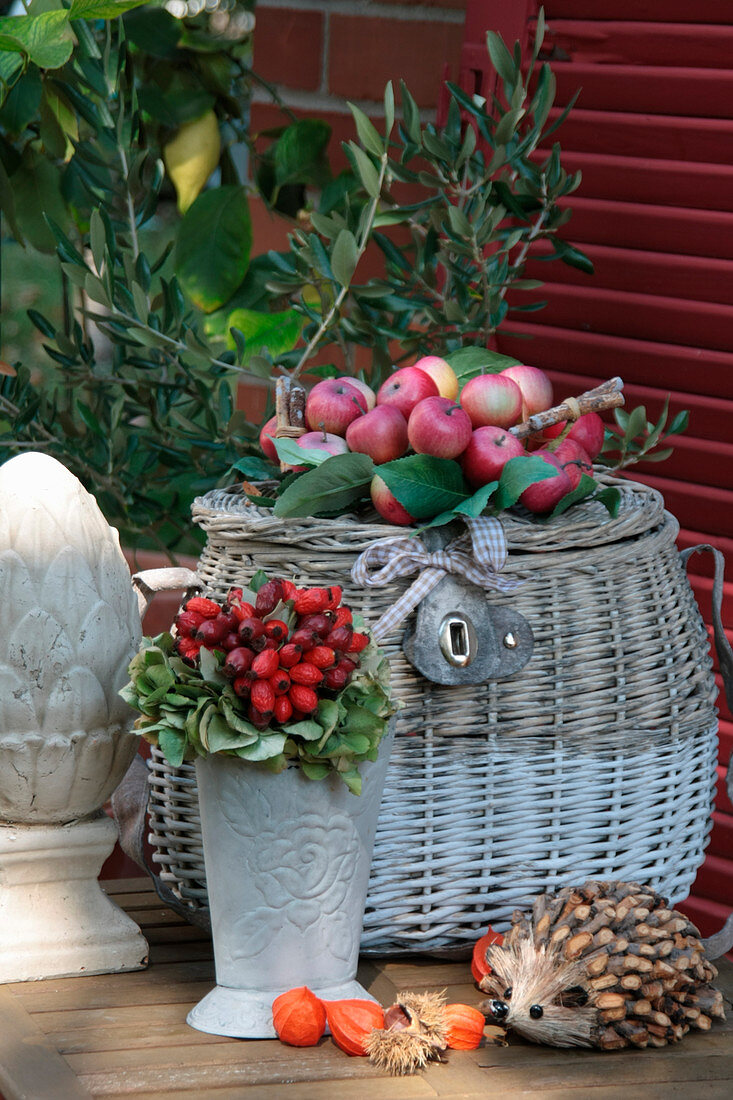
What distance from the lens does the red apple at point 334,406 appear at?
121 centimetres

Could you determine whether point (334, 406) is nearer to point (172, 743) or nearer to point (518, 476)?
point (518, 476)

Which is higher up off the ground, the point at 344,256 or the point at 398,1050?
the point at 344,256

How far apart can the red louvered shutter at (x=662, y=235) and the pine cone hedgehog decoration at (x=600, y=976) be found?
0.64m

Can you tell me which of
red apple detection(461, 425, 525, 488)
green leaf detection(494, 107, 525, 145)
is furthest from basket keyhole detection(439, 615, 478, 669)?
green leaf detection(494, 107, 525, 145)

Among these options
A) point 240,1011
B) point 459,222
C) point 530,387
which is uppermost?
point 459,222

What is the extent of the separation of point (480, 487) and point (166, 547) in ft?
3.40

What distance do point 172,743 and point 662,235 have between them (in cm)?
103

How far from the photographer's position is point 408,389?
3.83ft

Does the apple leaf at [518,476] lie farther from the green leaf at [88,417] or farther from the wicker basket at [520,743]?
the green leaf at [88,417]

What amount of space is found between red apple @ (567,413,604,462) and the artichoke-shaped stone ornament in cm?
47

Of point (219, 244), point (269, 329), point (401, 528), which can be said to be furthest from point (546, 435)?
point (219, 244)

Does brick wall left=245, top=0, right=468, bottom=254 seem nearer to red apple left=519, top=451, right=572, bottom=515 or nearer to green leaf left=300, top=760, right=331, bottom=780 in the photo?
red apple left=519, top=451, right=572, bottom=515

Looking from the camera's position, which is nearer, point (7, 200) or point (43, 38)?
point (43, 38)

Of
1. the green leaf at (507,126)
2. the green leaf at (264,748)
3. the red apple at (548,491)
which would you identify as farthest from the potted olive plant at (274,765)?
the green leaf at (507,126)
